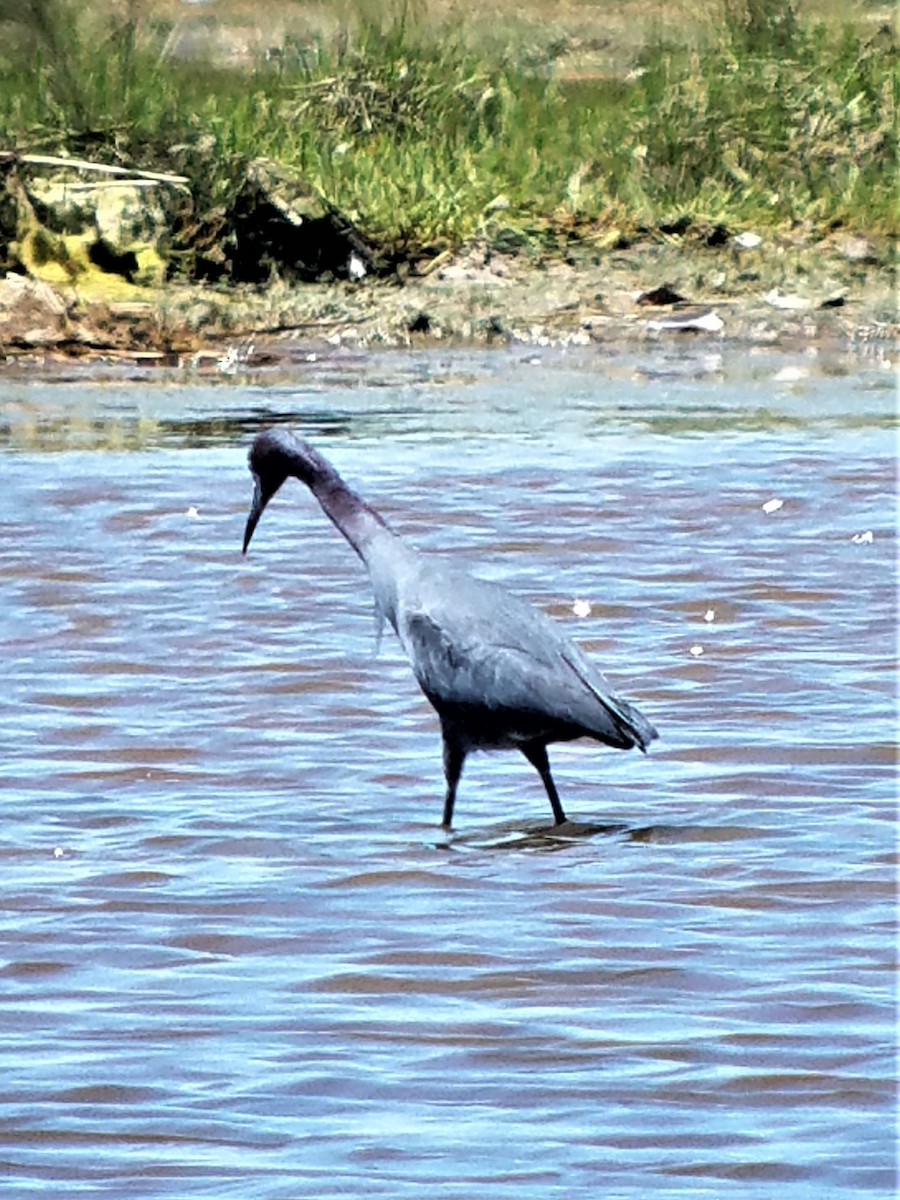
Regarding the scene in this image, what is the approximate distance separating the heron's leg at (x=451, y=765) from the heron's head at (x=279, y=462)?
876 millimetres

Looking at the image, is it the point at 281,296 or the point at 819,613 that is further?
the point at 281,296

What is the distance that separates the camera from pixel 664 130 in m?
16.6

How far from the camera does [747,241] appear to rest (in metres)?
15.7

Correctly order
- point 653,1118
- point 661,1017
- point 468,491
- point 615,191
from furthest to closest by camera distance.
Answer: point 615,191, point 468,491, point 661,1017, point 653,1118

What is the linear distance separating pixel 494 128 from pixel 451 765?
37.5 feet

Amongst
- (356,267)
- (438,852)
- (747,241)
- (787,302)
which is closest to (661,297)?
(787,302)

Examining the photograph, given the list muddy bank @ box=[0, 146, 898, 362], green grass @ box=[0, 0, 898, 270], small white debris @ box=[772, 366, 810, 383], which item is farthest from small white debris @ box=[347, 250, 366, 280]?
small white debris @ box=[772, 366, 810, 383]

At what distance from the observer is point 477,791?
6.73 metres

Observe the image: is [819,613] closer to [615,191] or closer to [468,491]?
[468,491]

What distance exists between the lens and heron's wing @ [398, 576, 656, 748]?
6.19 meters

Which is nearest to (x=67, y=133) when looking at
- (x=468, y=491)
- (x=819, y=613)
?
(x=468, y=491)

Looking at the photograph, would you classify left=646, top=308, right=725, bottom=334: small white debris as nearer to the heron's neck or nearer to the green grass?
the green grass

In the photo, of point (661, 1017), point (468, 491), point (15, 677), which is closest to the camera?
point (661, 1017)

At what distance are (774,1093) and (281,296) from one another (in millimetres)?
10985
